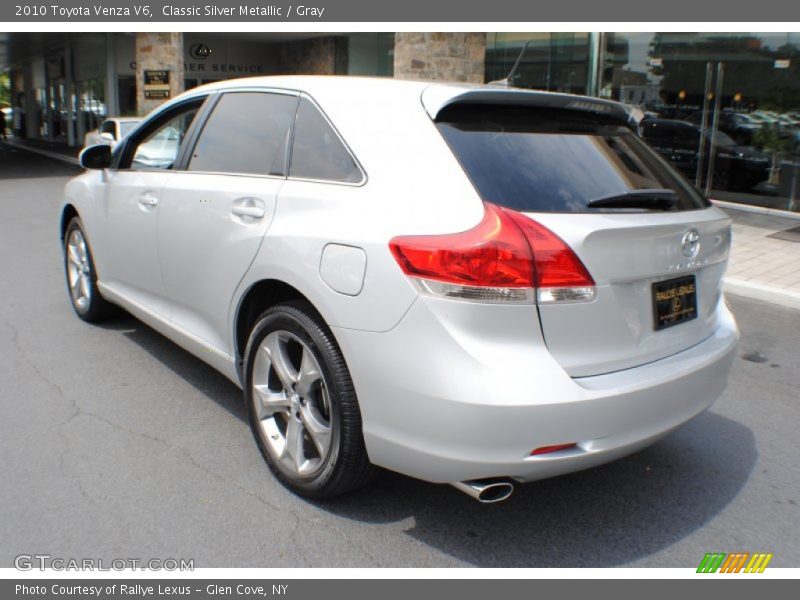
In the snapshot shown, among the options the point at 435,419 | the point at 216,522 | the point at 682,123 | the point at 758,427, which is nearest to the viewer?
the point at 435,419

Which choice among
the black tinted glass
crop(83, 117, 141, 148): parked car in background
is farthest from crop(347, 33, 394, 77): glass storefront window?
the black tinted glass

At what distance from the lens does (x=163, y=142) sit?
4.46 m

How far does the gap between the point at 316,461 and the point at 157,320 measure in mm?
1631

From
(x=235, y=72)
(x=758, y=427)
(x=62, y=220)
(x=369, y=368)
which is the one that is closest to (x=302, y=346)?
(x=369, y=368)

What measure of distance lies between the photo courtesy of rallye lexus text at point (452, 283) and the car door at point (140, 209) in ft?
1.97

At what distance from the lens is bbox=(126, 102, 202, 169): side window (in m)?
4.23

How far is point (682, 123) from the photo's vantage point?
1345 cm

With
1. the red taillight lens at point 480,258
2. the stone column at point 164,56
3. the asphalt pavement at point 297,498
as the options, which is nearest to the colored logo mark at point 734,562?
the asphalt pavement at point 297,498

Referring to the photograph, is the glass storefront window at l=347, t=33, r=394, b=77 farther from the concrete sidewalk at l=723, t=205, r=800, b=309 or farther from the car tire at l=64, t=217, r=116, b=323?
the car tire at l=64, t=217, r=116, b=323

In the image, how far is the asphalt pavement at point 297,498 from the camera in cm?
286

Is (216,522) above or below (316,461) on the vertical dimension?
below

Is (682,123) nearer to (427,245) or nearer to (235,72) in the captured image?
(427,245)

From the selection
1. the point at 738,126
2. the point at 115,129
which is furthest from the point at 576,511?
the point at 115,129

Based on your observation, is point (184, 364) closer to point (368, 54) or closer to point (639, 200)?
point (639, 200)
